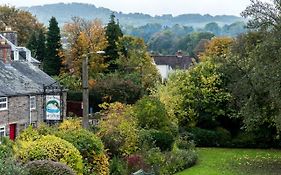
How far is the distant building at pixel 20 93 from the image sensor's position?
3991 cm

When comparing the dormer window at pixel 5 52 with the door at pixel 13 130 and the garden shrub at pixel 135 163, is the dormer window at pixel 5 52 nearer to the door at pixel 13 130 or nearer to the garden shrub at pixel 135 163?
the door at pixel 13 130

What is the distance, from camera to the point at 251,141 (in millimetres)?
46062

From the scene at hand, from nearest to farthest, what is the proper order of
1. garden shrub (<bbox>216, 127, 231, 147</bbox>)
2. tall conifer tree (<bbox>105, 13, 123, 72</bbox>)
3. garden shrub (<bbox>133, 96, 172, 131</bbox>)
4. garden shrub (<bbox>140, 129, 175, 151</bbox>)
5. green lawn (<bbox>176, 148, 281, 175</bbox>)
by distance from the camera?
1. green lawn (<bbox>176, 148, 281, 175</bbox>)
2. garden shrub (<bbox>140, 129, 175, 151</bbox>)
3. garden shrub (<bbox>133, 96, 172, 131</bbox>)
4. garden shrub (<bbox>216, 127, 231, 147</bbox>)
5. tall conifer tree (<bbox>105, 13, 123, 72</bbox>)

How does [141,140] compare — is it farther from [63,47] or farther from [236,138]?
[63,47]

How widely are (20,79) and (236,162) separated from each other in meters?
17.8

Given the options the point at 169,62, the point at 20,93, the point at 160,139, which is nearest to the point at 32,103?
the point at 20,93

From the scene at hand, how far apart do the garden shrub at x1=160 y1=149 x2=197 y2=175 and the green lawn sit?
379mm

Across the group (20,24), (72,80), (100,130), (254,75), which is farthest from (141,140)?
(20,24)

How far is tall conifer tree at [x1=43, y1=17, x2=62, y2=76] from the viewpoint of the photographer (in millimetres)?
68500

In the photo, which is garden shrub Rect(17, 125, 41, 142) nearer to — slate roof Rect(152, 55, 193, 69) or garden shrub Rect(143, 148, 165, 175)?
garden shrub Rect(143, 148, 165, 175)

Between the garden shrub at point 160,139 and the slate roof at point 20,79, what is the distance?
1202cm

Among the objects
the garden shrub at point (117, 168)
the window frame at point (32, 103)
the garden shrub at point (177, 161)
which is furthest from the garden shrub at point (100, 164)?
the window frame at point (32, 103)

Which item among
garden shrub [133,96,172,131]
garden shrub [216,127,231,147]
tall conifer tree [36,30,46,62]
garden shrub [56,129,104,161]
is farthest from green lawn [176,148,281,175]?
tall conifer tree [36,30,46,62]

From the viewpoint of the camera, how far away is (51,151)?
18734 millimetres
